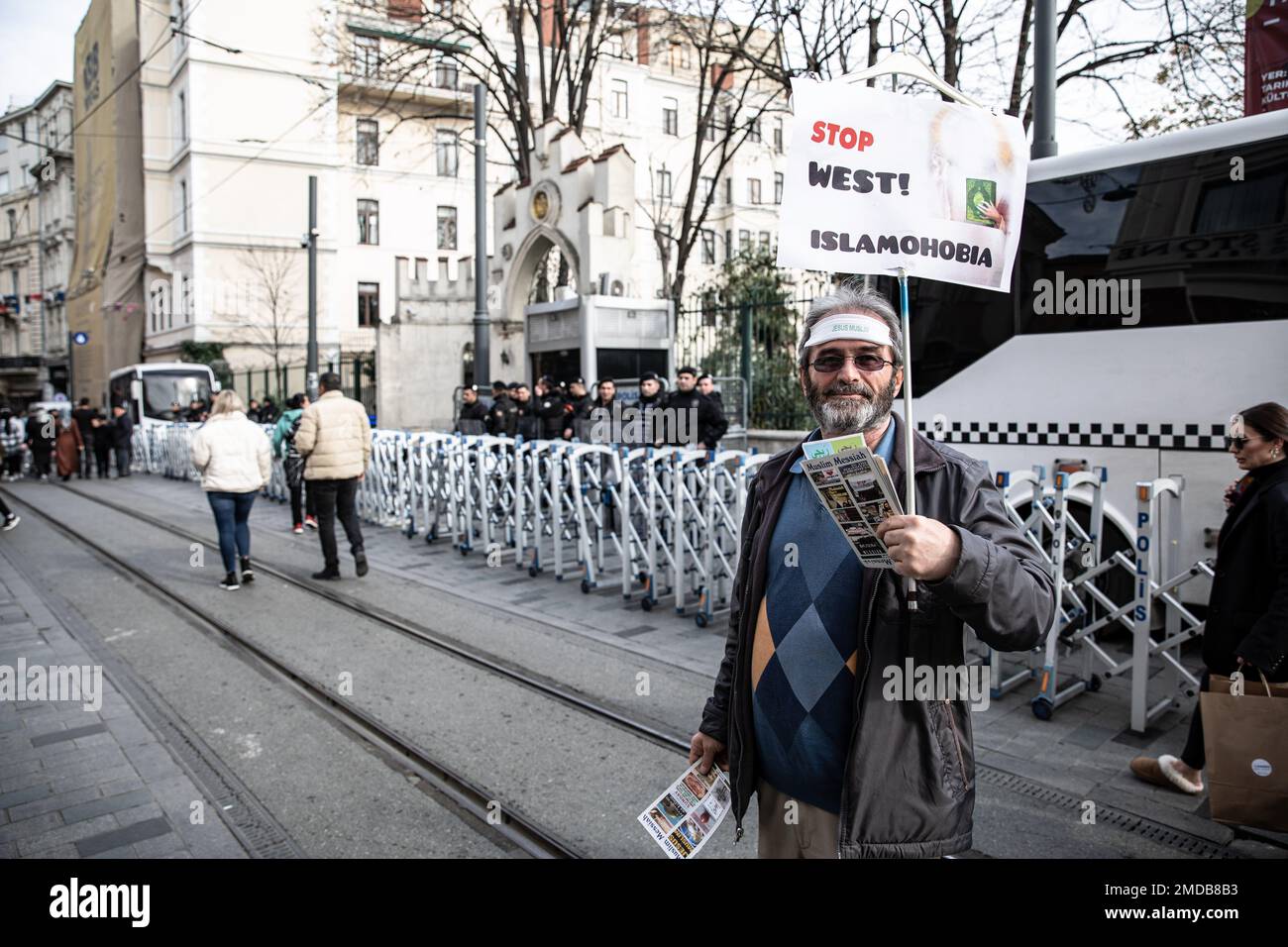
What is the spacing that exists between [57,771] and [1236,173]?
24.9 feet

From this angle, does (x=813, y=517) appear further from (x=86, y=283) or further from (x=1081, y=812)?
(x=86, y=283)

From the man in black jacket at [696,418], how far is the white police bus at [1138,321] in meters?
3.30

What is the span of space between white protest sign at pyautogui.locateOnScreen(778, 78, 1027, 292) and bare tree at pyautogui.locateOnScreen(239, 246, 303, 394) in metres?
36.5

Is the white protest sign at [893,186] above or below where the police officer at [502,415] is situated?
above

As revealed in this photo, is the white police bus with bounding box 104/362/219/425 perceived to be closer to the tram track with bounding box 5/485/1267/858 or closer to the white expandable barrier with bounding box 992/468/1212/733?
the tram track with bounding box 5/485/1267/858

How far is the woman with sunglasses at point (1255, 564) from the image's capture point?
3574mm

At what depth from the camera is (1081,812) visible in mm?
4043

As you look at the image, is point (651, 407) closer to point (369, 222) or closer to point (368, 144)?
point (369, 222)

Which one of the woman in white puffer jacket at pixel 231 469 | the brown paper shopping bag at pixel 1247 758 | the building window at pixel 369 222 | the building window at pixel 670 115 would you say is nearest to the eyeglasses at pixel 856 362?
the brown paper shopping bag at pixel 1247 758

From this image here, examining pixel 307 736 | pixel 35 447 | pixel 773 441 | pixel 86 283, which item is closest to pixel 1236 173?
pixel 307 736

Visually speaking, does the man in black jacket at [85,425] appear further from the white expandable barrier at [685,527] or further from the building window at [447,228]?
the building window at [447,228]

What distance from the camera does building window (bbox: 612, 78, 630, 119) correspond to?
42906 millimetres

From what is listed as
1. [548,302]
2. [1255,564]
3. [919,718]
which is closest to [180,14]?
[548,302]

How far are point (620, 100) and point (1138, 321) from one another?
1605 inches
